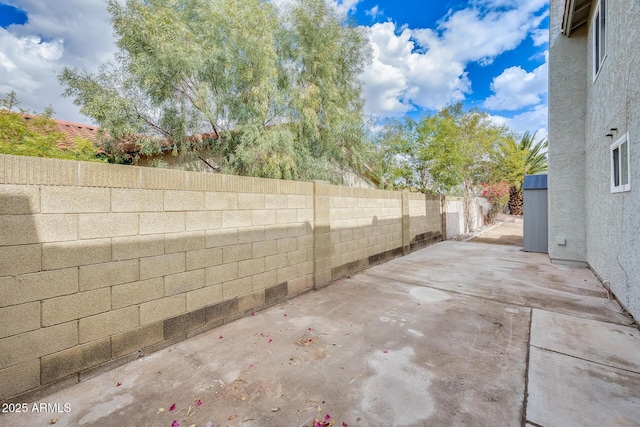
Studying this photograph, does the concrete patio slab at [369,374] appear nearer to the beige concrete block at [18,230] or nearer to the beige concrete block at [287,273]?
the beige concrete block at [287,273]

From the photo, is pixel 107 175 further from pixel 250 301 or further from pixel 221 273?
pixel 250 301

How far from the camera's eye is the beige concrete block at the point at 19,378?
70.8 inches

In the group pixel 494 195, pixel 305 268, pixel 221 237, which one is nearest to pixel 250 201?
pixel 221 237

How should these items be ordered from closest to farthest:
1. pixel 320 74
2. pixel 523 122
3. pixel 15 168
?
1. pixel 15 168
2. pixel 320 74
3. pixel 523 122

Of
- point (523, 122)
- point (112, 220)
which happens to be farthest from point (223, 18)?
point (523, 122)

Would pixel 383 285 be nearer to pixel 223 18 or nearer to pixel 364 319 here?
pixel 364 319

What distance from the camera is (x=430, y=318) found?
329 cm

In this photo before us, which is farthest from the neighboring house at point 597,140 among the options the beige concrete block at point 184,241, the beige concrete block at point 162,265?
the beige concrete block at point 162,265

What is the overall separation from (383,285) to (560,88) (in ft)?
21.4

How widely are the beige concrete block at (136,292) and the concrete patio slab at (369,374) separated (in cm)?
54

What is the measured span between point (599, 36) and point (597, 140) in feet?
6.13

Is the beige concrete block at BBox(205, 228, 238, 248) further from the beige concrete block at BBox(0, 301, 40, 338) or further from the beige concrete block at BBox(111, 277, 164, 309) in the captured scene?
the beige concrete block at BBox(0, 301, 40, 338)

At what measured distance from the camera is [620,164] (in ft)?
12.3


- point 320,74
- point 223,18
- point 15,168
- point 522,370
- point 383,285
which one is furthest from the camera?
point 320,74
